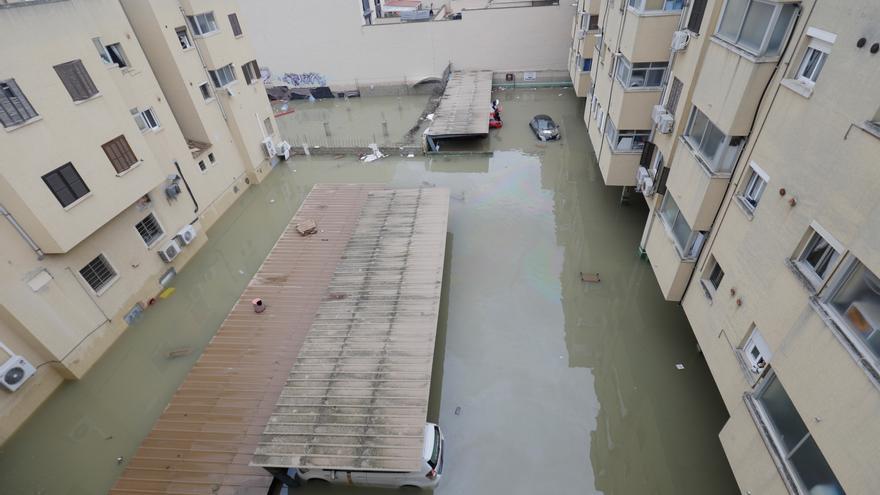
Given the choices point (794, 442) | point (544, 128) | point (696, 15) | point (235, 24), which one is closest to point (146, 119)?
point (235, 24)

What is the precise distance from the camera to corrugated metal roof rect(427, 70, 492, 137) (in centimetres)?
2753

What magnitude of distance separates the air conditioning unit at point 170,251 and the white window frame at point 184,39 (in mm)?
9797

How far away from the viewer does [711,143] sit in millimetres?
10570

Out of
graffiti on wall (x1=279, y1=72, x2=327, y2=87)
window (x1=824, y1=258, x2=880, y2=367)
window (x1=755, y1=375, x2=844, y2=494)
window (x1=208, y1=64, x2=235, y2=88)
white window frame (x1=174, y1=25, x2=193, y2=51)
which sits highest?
white window frame (x1=174, y1=25, x2=193, y2=51)

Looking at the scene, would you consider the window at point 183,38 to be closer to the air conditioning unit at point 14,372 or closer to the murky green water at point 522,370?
the murky green water at point 522,370

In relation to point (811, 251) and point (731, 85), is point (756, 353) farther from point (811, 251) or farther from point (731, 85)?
point (731, 85)

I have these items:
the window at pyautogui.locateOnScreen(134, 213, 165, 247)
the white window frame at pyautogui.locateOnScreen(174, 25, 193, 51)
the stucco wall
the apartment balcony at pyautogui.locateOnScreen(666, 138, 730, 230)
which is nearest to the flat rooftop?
the window at pyautogui.locateOnScreen(134, 213, 165, 247)

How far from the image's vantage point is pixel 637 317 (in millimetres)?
15406

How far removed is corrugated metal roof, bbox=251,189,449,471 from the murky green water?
206 centimetres

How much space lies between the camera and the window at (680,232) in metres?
11.4

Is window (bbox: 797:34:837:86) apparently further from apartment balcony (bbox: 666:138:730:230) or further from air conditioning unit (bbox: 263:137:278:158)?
air conditioning unit (bbox: 263:137:278:158)

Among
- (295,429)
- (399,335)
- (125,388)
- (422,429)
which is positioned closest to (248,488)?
(295,429)

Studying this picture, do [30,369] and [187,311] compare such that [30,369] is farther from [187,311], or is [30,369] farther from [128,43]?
[128,43]

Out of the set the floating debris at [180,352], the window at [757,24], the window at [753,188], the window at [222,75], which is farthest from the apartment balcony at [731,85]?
the window at [222,75]
